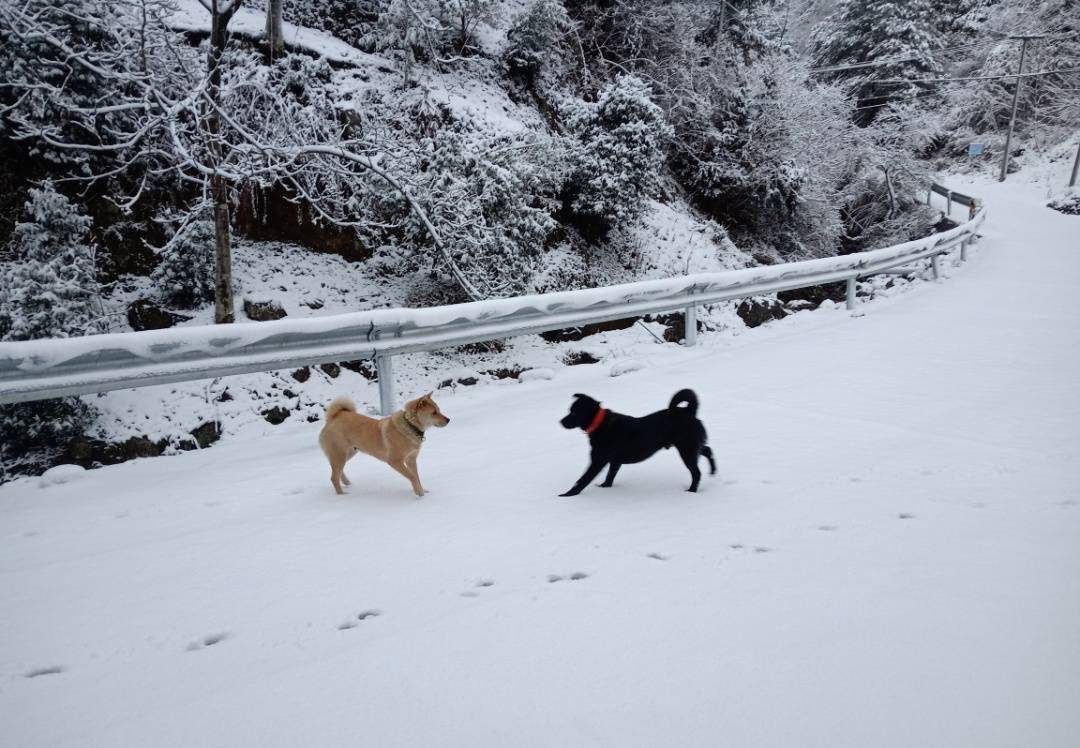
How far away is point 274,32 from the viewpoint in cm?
1166

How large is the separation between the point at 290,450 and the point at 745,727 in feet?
14.3

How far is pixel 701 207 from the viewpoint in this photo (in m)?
18.2

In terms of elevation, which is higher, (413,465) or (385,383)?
(385,383)

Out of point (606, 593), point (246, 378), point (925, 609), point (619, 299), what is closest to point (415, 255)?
point (246, 378)

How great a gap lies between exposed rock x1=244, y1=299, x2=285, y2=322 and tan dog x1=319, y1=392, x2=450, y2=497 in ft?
19.4

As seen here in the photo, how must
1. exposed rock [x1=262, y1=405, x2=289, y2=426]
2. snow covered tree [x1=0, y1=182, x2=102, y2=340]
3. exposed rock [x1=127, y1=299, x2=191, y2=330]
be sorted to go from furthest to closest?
exposed rock [x1=127, y1=299, x2=191, y2=330] < exposed rock [x1=262, y1=405, x2=289, y2=426] < snow covered tree [x1=0, y1=182, x2=102, y2=340]

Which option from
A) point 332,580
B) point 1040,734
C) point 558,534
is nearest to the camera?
point 1040,734

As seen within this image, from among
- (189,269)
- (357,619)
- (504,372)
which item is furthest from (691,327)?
(189,269)

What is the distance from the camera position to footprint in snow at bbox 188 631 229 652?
2.43 metres

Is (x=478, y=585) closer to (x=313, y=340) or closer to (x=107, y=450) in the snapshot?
(x=313, y=340)

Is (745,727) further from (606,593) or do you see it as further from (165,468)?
(165,468)

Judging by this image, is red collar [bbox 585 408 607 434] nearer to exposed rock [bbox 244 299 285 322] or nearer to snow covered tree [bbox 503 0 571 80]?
exposed rock [bbox 244 299 285 322]

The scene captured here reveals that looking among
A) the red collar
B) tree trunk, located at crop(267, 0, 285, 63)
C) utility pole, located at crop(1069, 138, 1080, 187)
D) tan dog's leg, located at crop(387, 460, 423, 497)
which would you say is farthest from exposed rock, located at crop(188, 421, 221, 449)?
utility pole, located at crop(1069, 138, 1080, 187)

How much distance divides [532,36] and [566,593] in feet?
52.6
